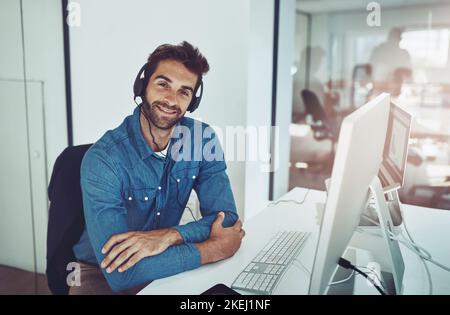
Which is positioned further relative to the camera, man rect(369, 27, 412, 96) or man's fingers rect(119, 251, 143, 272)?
man rect(369, 27, 412, 96)

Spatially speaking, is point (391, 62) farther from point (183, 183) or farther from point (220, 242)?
point (220, 242)

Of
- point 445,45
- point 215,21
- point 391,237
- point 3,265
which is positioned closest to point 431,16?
point 445,45

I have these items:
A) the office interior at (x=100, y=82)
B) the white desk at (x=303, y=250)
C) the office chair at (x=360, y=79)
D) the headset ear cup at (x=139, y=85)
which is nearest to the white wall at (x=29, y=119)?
the office interior at (x=100, y=82)

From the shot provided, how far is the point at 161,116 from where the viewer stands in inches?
63.1

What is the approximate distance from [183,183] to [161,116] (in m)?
0.26

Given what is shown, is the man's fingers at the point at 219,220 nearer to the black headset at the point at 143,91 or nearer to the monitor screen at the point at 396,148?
the black headset at the point at 143,91

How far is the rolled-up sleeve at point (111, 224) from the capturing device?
132 centimetres

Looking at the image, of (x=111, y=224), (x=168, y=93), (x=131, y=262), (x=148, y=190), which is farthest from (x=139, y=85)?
(x=131, y=262)

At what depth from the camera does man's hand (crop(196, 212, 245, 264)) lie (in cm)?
136

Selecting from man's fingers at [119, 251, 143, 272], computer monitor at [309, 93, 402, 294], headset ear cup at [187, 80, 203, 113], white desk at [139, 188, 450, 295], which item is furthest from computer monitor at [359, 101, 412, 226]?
man's fingers at [119, 251, 143, 272]

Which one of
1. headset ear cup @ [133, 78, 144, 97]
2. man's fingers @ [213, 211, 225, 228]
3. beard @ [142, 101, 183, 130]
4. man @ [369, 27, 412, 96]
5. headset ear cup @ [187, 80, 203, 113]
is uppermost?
man @ [369, 27, 412, 96]

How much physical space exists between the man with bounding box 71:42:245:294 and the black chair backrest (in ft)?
11.9

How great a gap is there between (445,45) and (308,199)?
2.81 meters

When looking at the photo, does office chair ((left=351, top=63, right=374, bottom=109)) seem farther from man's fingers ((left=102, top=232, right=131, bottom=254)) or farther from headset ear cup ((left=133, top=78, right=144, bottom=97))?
man's fingers ((left=102, top=232, right=131, bottom=254))
